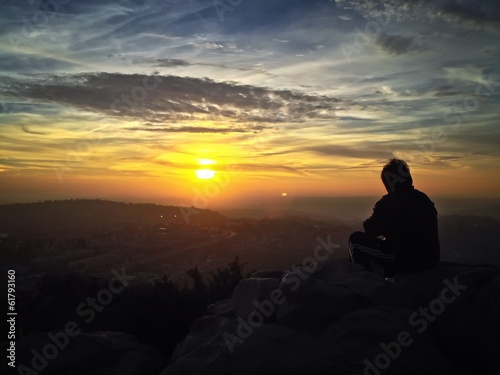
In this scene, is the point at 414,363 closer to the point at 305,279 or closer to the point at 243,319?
the point at 305,279

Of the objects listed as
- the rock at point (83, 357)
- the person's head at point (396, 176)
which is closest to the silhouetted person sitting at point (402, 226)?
the person's head at point (396, 176)

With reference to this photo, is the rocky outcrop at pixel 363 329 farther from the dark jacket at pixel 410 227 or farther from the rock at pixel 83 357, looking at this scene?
the rock at pixel 83 357

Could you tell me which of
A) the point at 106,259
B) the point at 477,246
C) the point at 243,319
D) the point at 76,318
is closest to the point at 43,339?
the point at 243,319

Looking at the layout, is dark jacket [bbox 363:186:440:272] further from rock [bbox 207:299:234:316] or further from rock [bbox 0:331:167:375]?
rock [bbox 0:331:167:375]

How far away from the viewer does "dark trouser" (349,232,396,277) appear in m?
7.29

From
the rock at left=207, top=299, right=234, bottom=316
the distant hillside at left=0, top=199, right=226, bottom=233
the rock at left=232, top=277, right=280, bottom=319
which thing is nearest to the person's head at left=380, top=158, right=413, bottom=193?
the rock at left=232, top=277, right=280, bottom=319

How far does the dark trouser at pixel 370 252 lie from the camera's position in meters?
7.29

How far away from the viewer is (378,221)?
286 inches

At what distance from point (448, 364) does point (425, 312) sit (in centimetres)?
93

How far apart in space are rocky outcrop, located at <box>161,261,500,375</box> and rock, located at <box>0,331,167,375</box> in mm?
1359

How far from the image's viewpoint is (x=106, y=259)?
129ft

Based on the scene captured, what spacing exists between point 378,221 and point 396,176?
1032 mm

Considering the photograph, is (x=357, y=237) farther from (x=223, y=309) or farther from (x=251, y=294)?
(x=223, y=309)

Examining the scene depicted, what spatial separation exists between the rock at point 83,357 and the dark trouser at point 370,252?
5.03 metres
